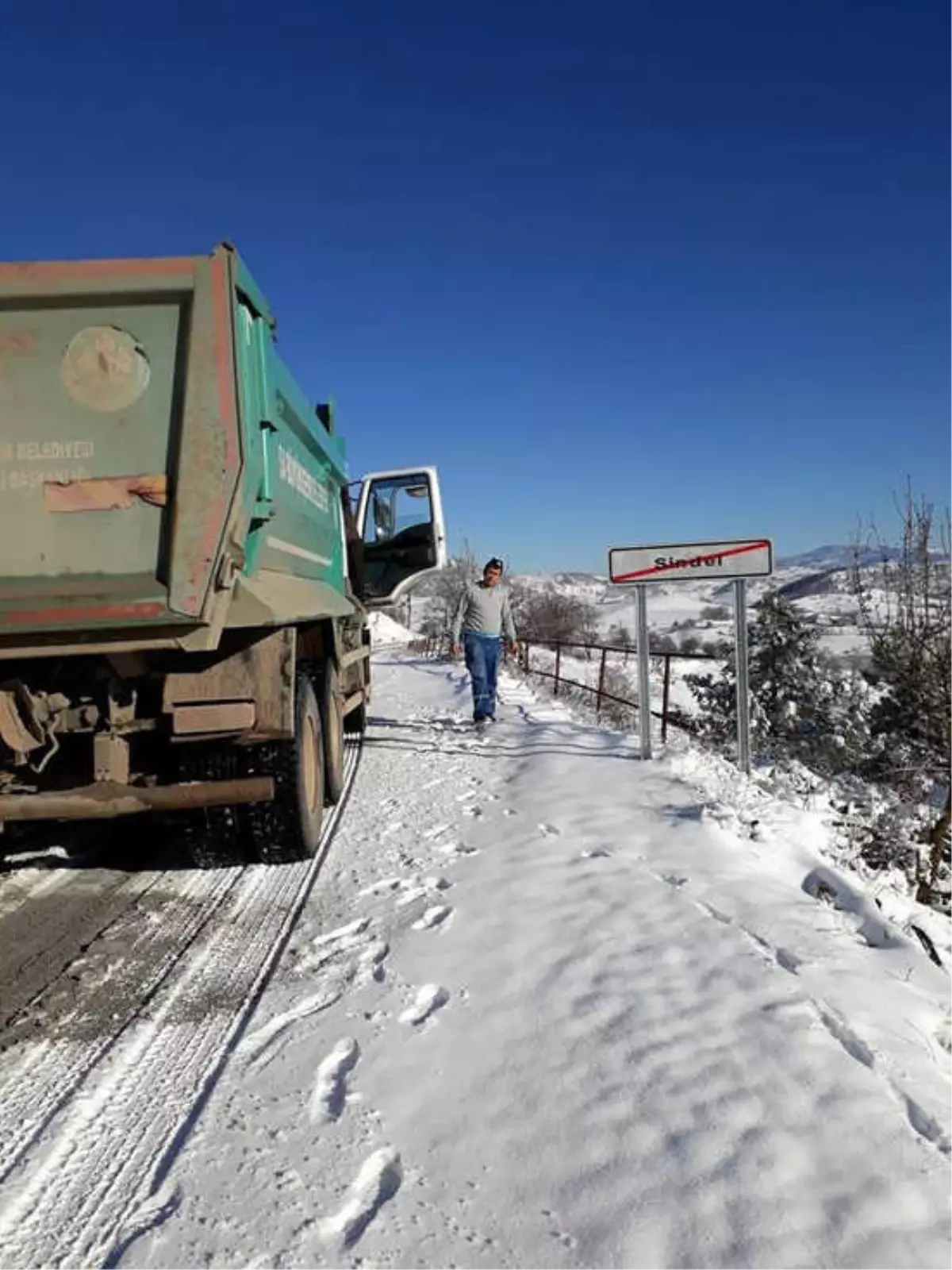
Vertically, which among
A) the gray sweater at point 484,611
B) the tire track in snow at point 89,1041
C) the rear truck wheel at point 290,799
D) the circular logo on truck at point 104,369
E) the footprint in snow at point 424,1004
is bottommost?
the tire track in snow at point 89,1041

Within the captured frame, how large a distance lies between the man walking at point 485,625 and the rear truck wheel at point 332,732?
2963 mm

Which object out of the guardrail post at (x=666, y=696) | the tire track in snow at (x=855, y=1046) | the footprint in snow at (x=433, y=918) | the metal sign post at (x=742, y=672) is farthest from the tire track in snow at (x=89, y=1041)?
the guardrail post at (x=666, y=696)

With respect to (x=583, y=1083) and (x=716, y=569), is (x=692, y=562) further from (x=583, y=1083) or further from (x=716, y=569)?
(x=583, y=1083)

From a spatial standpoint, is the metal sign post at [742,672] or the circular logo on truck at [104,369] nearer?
the circular logo on truck at [104,369]

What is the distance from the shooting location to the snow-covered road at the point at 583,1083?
1944mm

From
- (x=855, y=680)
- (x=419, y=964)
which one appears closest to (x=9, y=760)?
(x=419, y=964)

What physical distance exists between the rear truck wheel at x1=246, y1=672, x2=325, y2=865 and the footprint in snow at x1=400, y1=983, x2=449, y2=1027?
1.58 m

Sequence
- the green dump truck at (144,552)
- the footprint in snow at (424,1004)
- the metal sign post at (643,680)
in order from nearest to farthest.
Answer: the footprint in snow at (424,1004) < the green dump truck at (144,552) < the metal sign post at (643,680)

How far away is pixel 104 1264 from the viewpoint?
6.21 feet

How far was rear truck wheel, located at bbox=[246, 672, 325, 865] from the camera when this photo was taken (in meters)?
4.39

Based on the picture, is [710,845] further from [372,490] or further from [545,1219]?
[372,490]

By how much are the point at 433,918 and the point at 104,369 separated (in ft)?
9.46

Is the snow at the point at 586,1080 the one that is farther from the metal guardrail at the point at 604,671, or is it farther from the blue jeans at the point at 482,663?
the blue jeans at the point at 482,663

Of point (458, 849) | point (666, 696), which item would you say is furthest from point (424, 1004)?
point (666, 696)
